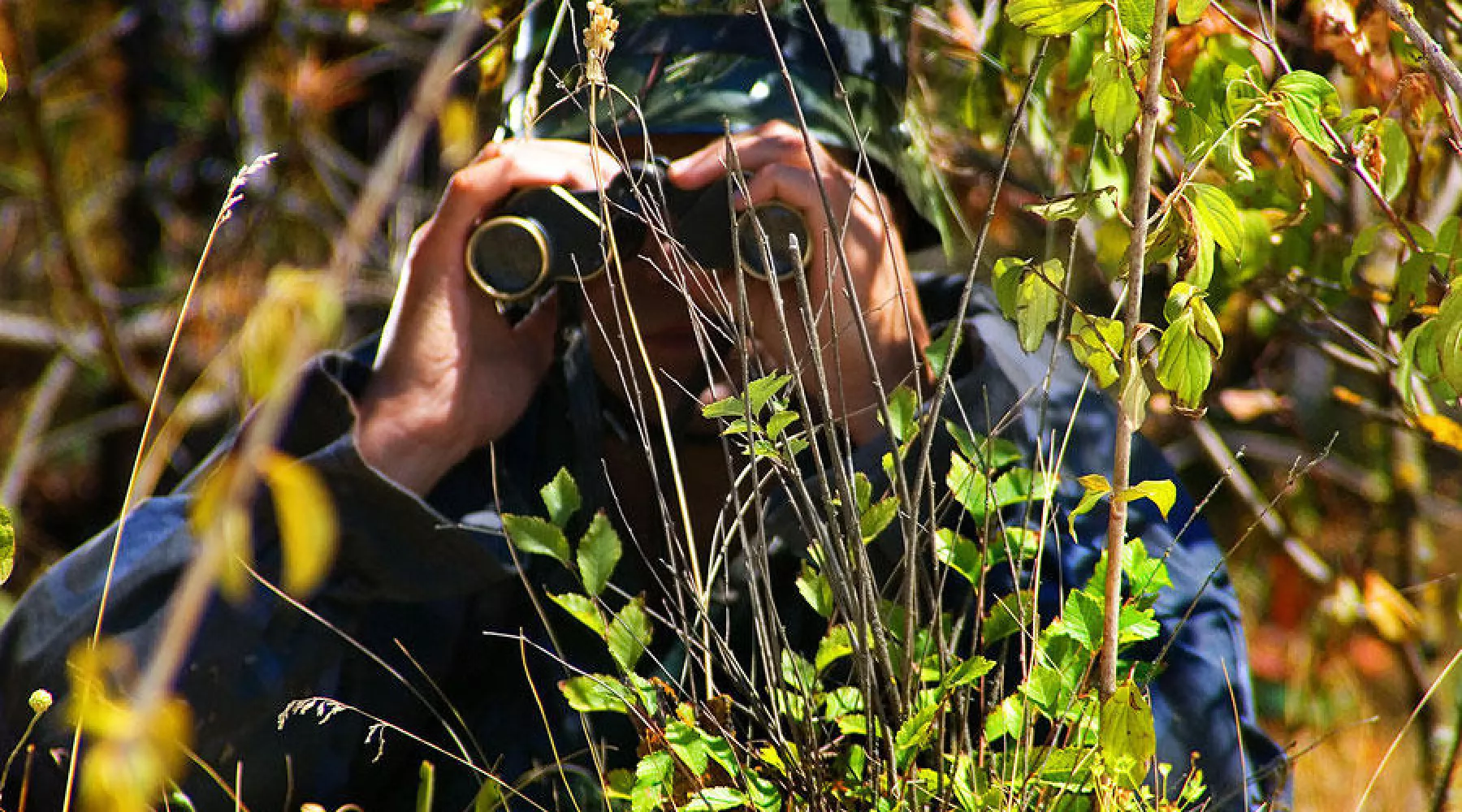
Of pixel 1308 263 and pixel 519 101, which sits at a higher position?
pixel 519 101

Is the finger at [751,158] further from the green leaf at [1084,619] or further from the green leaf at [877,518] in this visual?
the green leaf at [1084,619]

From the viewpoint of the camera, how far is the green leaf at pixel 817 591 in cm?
111

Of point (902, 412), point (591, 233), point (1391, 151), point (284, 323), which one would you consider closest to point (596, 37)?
point (902, 412)

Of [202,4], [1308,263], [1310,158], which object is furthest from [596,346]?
[202,4]

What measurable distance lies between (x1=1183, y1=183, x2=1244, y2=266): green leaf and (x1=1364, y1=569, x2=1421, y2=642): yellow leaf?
1.58 m

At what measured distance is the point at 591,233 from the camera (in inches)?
63.1

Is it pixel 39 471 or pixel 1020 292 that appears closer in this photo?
pixel 1020 292

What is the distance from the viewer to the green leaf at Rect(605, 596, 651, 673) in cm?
108

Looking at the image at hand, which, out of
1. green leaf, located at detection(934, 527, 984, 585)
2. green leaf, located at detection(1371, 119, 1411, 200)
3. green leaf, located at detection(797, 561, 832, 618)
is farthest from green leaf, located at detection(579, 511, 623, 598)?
green leaf, located at detection(1371, 119, 1411, 200)

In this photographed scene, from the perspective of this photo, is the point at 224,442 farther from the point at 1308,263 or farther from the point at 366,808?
the point at 1308,263

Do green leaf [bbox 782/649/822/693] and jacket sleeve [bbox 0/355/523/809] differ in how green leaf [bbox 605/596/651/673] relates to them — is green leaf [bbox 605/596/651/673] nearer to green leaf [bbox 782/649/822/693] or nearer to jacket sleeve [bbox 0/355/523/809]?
green leaf [bbox 782/649/822/693]

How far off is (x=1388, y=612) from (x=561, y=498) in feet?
5.53

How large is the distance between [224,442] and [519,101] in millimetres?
588

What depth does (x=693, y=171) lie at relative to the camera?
157 cm
